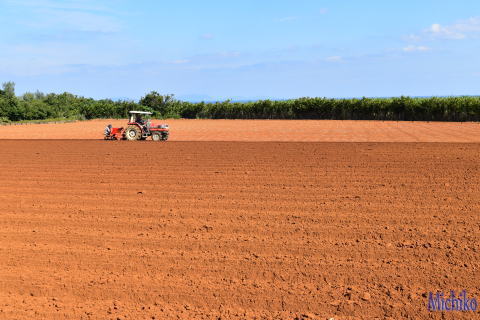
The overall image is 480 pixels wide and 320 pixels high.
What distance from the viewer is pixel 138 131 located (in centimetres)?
2544

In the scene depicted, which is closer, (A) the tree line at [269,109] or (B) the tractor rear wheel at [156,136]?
(B) the tractor rear wheel at [156,136]

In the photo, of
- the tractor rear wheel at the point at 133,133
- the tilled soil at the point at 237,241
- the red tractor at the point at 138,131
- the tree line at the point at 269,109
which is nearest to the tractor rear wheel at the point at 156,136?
the red tractor at the point at 138,131

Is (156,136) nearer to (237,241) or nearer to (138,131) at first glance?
(138,131)

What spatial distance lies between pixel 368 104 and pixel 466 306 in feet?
166

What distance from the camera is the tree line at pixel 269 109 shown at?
165 ft

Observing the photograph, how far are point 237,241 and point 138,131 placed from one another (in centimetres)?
1814

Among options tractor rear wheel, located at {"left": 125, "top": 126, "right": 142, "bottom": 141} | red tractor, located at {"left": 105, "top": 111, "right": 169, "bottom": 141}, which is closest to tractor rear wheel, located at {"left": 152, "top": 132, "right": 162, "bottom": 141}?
red tractor, located at {"left": 105, "top": 111, "right": 169, "bottom": 141}

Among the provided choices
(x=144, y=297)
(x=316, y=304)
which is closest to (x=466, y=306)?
(x=316, y=304)

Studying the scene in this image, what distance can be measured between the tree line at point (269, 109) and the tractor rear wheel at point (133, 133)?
3469cm

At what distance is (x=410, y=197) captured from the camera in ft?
37.5

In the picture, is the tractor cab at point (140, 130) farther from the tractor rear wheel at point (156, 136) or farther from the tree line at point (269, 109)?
the tree line at point (269, 109)

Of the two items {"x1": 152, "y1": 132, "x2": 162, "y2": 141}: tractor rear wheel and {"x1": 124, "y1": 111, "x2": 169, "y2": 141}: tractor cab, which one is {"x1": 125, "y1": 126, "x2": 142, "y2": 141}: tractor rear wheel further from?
{"x1": 152, "y1": 132, "x2": 162, "y2": 141}: tractor rear wheel

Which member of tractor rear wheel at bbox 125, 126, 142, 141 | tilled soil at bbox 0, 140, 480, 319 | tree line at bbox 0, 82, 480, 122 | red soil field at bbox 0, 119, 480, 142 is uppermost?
tree line at bbox 0, 82, 480, 122

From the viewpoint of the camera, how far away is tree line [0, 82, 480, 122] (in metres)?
50.4
